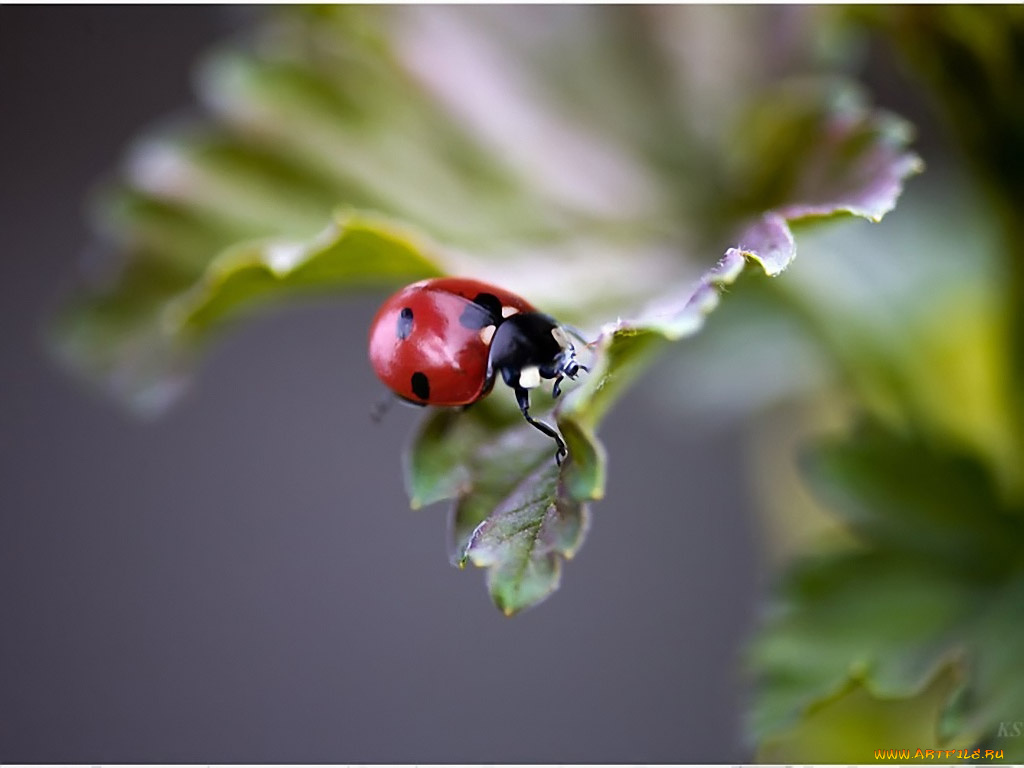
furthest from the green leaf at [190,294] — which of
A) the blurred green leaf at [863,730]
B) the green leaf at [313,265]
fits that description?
the blurred green leaf at [863,730]

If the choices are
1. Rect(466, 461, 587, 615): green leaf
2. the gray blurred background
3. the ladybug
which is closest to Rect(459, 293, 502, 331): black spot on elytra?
the ladybug

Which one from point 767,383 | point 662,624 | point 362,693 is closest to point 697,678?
point 662,624

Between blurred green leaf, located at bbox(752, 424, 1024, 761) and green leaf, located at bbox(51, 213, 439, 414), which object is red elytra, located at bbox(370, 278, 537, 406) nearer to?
green leaf, located at bbox(51, 213, 439, 414)

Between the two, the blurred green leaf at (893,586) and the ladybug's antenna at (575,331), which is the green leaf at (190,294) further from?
the blurred green leaf at (893,586)

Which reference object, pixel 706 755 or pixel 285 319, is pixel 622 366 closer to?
pixel 706 755

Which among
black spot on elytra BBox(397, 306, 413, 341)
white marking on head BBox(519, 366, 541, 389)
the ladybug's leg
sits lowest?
the ladybug's leg

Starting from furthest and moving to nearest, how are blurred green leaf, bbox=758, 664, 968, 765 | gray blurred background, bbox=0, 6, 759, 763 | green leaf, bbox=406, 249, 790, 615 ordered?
gray blurred background, bbox=0, 6, 759, 763 → blurred green leaf, bbox=758, 664, 968, 765 → green leaf, bbox=406, 249, 790, 615
